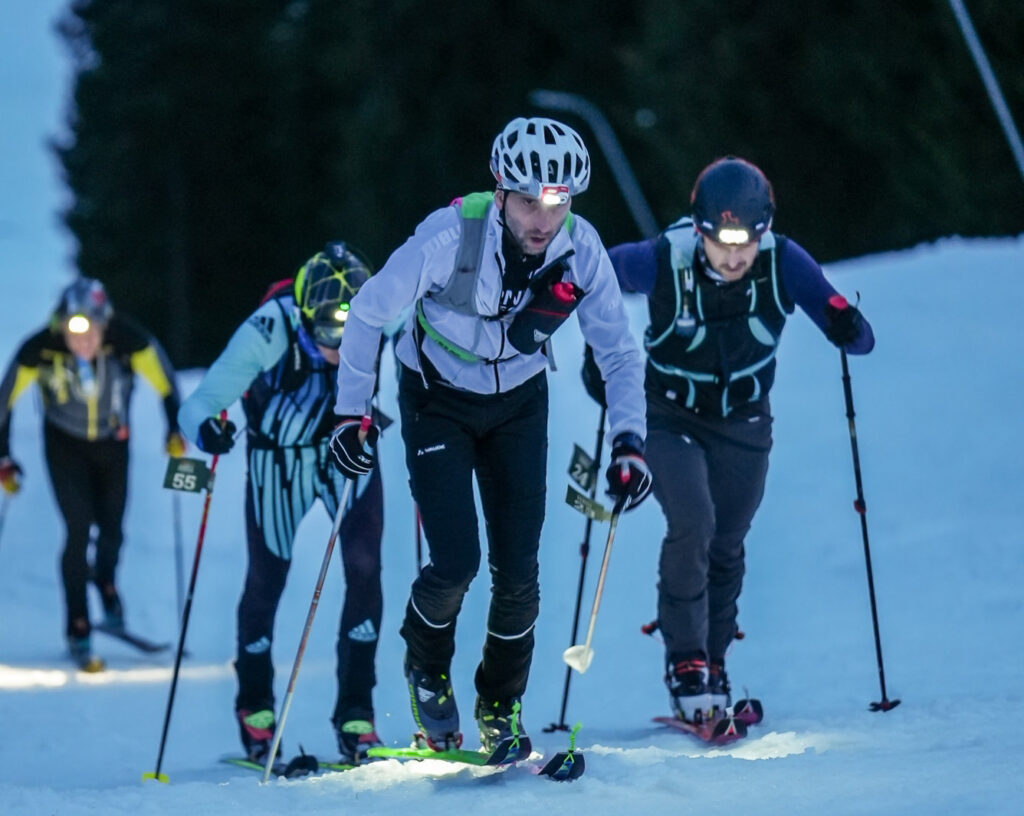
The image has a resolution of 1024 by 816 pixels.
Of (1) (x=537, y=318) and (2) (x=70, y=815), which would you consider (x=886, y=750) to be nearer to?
(1) (x=537, y=318)

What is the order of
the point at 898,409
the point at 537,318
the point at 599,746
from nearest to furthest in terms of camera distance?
the point at 537,318 → the point at 599,746 → the point at 898,409

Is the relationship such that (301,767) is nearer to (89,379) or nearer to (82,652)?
(82,652)

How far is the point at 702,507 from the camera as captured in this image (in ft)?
22.2

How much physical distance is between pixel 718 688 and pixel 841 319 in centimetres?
169

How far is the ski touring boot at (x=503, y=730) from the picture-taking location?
19.1 feet

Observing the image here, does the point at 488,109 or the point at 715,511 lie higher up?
the point at 488,109

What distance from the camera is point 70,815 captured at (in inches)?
204

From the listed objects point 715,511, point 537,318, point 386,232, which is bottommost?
point 715,511

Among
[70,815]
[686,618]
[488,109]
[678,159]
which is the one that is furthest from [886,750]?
[488,109]

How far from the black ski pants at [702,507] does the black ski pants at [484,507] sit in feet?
3.33

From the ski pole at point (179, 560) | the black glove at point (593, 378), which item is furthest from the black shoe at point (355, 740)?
the ski pole at point (179, 560)

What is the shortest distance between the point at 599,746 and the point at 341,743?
3.65ft

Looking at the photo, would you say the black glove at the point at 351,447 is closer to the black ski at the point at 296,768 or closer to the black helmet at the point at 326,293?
the black helmet at the point at 326,293

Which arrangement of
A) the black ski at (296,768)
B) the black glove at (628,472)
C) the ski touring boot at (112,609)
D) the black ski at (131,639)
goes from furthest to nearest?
the ski touring boot at (112,609) < the black ski at (131,639) < the black ski at (296,768) < the black glove at (628,472)
